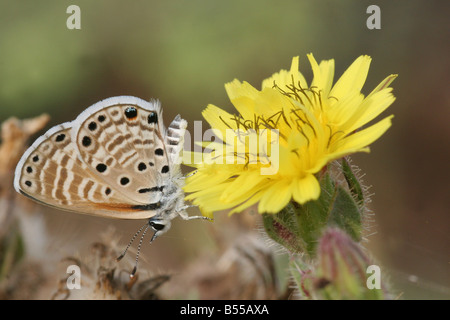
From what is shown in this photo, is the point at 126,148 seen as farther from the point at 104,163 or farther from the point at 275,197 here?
the point at 275,197

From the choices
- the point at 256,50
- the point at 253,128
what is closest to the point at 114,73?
the point at 256,50

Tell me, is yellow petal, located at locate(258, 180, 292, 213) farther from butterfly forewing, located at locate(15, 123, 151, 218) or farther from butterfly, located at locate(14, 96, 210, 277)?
butterfly forewing, located at locate(15, 123, 151, 218)

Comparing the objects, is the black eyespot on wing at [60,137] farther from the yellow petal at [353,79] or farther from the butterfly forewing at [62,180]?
the yellow petal at [353,79]

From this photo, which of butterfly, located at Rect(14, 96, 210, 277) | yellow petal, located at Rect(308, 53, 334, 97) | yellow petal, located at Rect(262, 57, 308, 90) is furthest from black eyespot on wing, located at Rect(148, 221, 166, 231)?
yellow petal, located at Rect(308, 53, 334, 97)

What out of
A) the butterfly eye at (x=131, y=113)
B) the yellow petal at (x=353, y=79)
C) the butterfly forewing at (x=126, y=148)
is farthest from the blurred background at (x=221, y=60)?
the yellow petal at (x=353, y=79)

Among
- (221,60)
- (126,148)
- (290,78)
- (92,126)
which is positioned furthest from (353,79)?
(221,60)

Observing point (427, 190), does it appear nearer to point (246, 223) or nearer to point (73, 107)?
point (246, 223)
